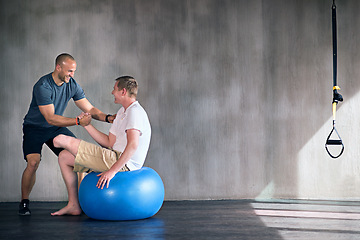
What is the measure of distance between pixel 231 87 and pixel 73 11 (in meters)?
1.86

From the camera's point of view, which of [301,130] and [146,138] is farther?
[301,130]

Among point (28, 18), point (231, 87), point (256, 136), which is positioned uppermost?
point (28, 18)

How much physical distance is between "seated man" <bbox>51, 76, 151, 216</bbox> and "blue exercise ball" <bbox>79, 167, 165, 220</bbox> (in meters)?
0.06

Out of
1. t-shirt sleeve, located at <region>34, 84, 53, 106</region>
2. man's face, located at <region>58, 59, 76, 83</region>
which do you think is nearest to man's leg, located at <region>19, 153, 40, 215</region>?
t-shirt sleeve, located at <region>34, 84, 53, 106</region>

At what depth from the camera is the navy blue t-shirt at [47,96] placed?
343 centimetres

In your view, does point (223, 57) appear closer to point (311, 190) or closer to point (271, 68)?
point (271, 68)

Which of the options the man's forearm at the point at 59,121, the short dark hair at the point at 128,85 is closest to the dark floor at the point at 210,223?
the man's forearm at the point at 59,121

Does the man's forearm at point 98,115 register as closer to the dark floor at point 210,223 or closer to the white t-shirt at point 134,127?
the white t-shirt at point 134,127

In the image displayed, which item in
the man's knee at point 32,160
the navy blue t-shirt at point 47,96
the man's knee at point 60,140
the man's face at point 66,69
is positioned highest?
the man's face at point 66,69

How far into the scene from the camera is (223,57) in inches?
169

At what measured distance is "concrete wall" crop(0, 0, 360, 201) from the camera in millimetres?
4262

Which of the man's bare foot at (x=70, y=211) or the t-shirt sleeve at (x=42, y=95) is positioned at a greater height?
the t-shirt sleeve at (x=42, y=95)

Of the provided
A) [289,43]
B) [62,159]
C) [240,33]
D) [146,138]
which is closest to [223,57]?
[240,33]

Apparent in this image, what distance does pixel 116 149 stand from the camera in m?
3.19
